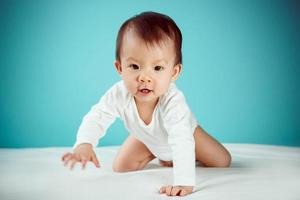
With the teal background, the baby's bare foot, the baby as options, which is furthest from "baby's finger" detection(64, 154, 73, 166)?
the teal background

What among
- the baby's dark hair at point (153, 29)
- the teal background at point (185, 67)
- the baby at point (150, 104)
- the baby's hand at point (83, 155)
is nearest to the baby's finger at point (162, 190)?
the baby at point (150, 104)

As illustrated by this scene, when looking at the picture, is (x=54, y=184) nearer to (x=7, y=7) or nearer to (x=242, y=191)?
(x=242, y=191)

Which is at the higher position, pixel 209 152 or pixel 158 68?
pixel 158 68

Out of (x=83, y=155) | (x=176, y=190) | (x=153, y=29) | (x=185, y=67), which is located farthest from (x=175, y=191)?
(x=185, y=67)

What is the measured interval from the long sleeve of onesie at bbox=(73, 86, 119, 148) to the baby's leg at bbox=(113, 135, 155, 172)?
0.34 ft

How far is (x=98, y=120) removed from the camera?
2.93ft

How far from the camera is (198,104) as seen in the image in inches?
53.8

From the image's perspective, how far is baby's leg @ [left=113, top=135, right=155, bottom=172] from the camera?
977mm

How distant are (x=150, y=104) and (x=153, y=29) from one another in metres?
0.16

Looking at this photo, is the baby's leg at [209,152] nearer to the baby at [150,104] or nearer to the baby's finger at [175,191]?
the baby at [150,104]

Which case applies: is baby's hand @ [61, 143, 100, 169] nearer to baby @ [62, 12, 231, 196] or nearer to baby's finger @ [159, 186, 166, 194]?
baby @ [62, 12, 231, 196]

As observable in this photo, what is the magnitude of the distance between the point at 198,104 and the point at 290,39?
0.30 metres

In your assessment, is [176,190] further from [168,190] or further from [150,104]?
[150,104]

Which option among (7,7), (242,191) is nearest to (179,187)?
(242,191)
